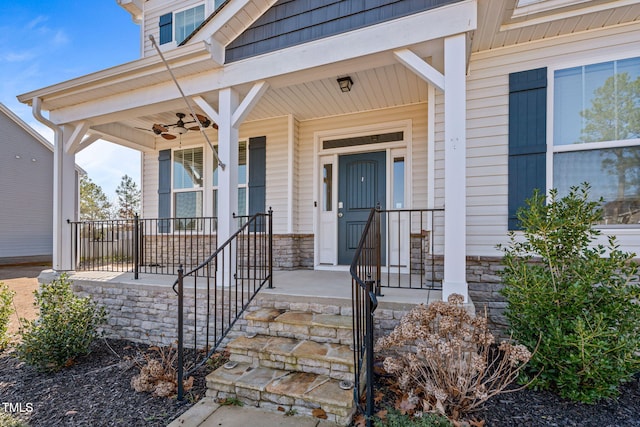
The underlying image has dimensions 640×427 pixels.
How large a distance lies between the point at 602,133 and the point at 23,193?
1618 centimetres

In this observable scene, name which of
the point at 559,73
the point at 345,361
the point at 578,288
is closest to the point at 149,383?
the point at 345,361

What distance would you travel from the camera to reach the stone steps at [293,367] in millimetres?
2229

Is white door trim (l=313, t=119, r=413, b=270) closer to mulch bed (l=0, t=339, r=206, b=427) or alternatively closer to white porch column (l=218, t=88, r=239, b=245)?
white porch column (l=218, t=88, r=239, b=245)

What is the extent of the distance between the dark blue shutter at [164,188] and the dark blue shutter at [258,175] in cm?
192

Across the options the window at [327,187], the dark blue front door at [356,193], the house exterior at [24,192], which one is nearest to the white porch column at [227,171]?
the window at [327,187]

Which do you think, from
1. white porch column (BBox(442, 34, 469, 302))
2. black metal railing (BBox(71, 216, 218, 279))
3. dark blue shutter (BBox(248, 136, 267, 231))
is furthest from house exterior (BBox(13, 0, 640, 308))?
black metal railing (BBox(71, 216, 218, 279))

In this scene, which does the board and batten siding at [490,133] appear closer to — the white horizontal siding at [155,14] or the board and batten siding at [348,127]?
the board and batten siding at [348,127]

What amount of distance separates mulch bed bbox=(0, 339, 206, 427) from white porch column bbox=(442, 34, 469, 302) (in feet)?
8.02

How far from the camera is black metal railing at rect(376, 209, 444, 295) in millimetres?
3615

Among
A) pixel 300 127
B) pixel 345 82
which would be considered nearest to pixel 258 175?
pixel 300 127

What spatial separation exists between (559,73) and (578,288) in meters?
2.31

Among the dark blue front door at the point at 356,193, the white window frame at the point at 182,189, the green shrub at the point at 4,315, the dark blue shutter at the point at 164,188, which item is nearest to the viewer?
the green shrub at the point at 4,315

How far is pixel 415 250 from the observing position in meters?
4.58

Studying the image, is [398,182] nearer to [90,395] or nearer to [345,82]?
[345,82]
